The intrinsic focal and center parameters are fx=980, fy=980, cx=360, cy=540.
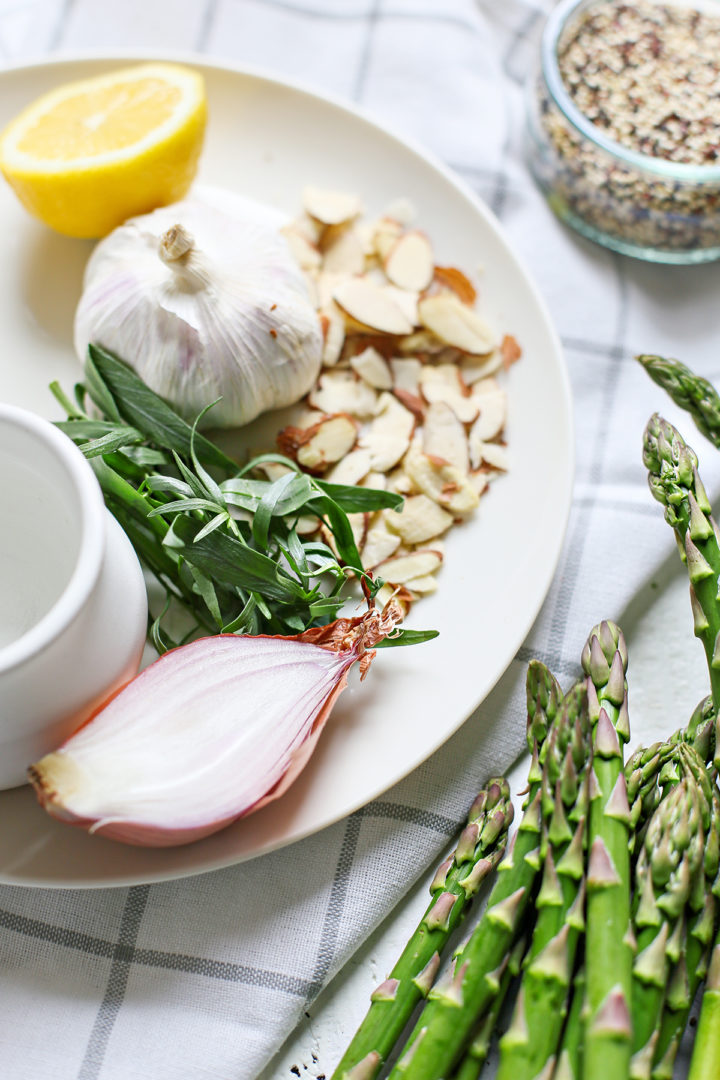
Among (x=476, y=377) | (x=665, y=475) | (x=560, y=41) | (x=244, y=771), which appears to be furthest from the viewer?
(x=560, y=41)

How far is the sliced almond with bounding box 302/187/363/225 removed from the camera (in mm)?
1100

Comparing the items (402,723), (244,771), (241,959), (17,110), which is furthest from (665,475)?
(17,110)

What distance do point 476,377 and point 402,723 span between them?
392 millimetres

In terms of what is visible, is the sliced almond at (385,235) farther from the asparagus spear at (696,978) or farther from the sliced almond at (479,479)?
the asparagus spear at (696,978)

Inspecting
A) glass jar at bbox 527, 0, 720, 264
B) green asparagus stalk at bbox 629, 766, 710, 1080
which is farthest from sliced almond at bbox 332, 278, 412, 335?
green asparagus stalk at bbox 629, 766, 710, 1080

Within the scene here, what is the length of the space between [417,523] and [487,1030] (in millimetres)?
459

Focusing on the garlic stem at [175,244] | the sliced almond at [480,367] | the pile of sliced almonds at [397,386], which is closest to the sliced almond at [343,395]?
the pile of sliced almonds at [397,386]

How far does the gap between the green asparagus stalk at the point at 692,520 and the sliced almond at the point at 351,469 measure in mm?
283

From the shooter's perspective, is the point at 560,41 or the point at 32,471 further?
the point at 560,41

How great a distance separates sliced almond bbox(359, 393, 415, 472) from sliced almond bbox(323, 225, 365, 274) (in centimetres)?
16

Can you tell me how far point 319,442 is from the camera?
996 mm

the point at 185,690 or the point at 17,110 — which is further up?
the point at 17,110

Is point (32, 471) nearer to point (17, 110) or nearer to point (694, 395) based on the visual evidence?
point (17, 110)

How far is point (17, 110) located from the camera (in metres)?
1.10
